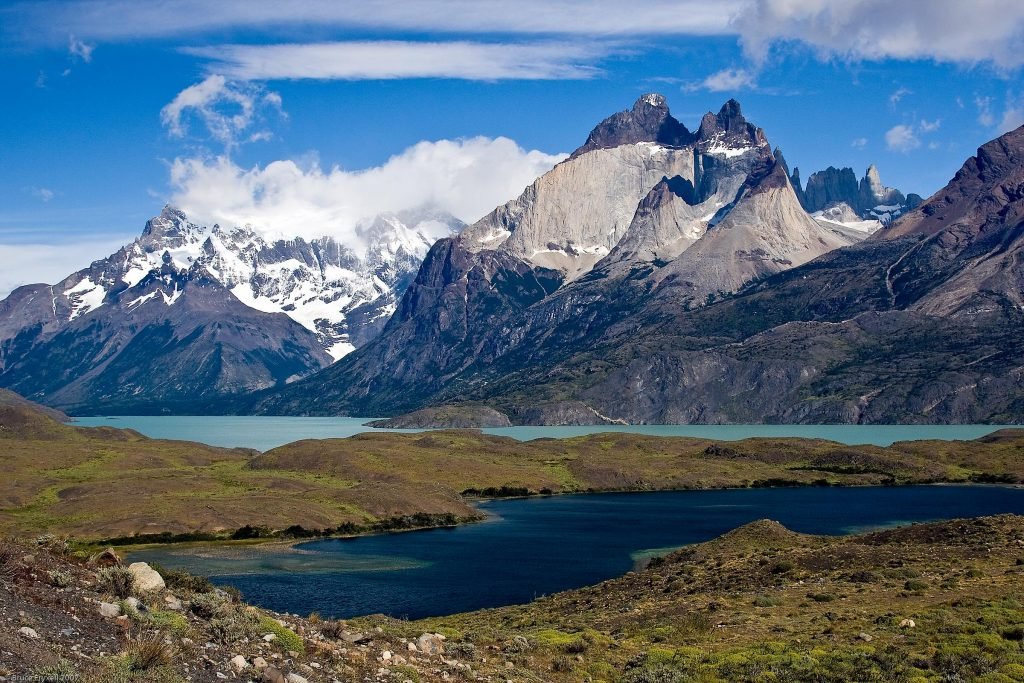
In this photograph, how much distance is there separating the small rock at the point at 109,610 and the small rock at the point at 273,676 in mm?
4302

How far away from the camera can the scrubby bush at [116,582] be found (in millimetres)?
30000

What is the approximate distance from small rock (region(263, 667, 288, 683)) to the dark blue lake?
211 feet

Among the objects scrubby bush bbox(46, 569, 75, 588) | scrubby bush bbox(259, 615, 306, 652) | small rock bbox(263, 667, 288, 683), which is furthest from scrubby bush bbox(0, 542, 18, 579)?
small rock bbox(263, 667, 288, 683)

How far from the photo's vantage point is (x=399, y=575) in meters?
119

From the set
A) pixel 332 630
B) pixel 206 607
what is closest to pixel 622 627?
pixel 332 630

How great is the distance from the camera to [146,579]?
32.3 metres

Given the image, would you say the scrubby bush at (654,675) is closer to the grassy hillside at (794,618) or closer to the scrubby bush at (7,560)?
the grassy hillside at (794,618)

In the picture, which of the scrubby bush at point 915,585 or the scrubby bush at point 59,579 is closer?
the scrubby bush at point 59,579

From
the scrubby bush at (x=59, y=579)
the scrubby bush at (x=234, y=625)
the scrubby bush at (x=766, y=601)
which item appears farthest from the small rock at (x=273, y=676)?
the scrubby bush at (x=766, y=601)

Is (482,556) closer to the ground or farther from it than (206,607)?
closer to the ground

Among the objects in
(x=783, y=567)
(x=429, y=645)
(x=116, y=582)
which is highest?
(x=116, y=582)

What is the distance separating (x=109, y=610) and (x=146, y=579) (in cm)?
457

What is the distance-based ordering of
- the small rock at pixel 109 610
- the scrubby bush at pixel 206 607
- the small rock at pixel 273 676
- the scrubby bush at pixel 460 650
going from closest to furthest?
the small rock at pixel 273 676, the small rock at pixel 109 610, the scrubby bush at pixel 206 607, the scrubby bush at pixel 460 650

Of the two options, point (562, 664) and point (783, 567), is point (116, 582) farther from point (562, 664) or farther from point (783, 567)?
point (783, 567)
